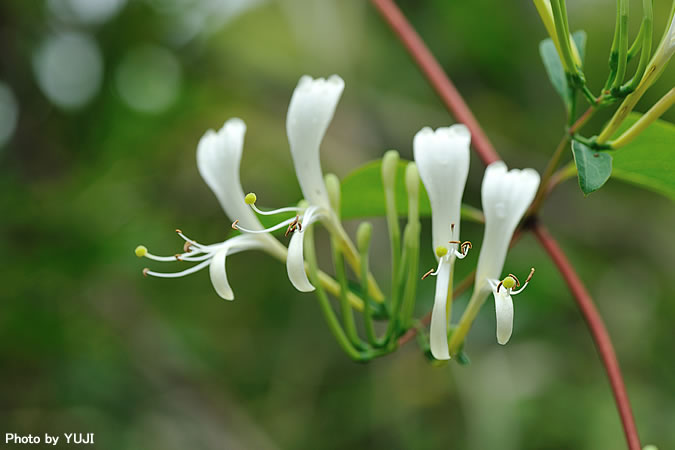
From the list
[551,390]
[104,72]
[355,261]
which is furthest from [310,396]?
[355,261]

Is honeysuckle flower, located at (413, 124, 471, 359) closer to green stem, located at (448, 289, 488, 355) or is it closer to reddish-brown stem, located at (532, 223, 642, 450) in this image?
green stem, located at (448, 289, 488, 355)

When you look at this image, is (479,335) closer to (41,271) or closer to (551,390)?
(551,390)

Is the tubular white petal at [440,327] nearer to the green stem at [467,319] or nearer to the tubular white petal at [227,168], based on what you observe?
the green stem at [467,319]

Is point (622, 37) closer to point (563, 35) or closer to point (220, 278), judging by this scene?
point (563, 35)

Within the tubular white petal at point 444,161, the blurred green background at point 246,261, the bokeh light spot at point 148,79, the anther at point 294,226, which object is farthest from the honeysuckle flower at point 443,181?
the bokeh light spot at point 148,79

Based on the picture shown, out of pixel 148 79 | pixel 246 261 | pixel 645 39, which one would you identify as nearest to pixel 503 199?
pixel 645 39

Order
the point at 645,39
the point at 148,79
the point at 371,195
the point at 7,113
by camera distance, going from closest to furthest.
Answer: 1. the point at 645,39
2. the point at 371,195
3. the point at 7,113
4. the point at 148,79

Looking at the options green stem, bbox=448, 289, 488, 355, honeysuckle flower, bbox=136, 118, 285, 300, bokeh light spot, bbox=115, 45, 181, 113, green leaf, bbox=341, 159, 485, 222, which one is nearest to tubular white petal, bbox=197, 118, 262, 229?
honeysuckle flower, bbox=136, 118, 285, 300
